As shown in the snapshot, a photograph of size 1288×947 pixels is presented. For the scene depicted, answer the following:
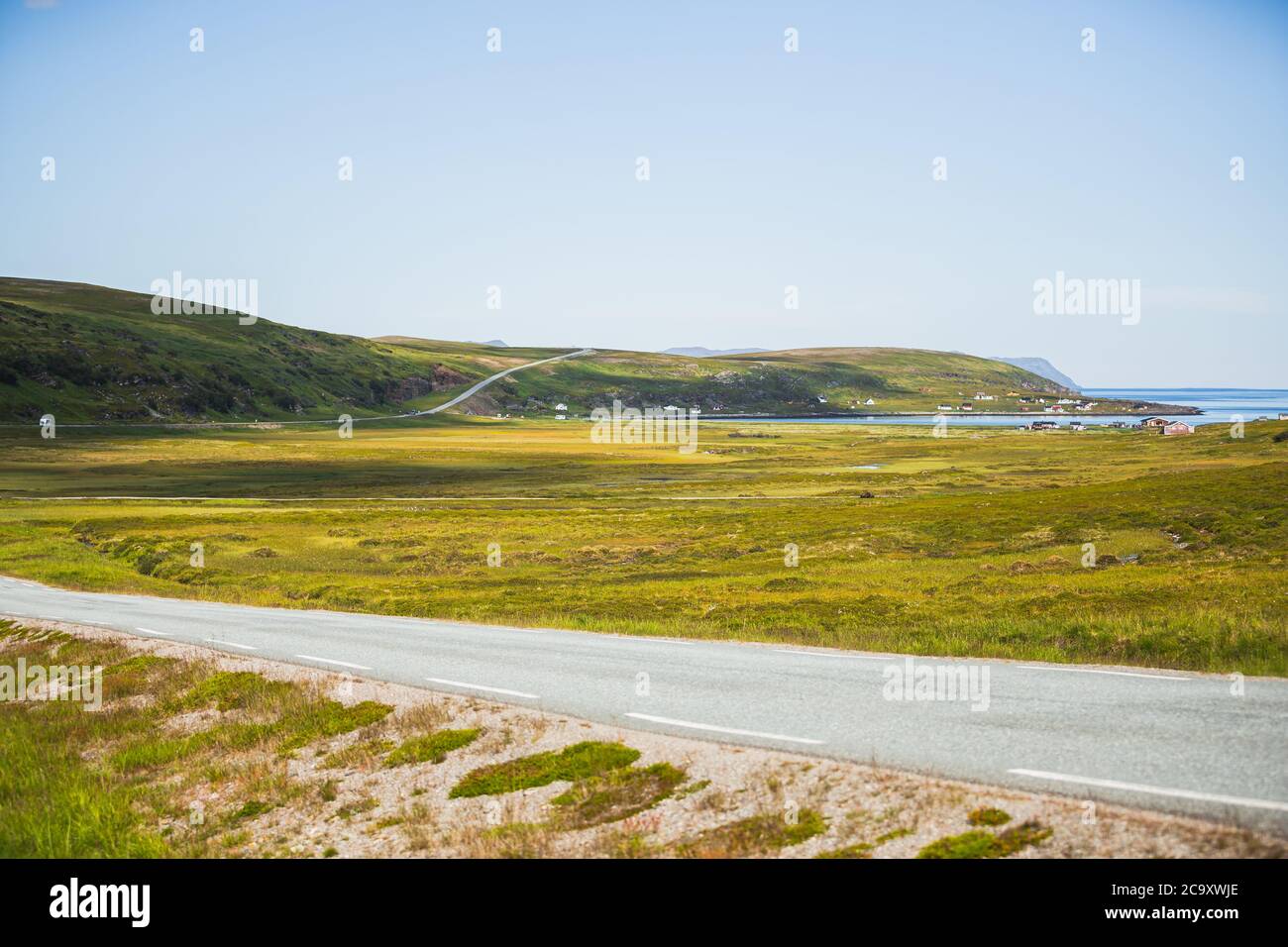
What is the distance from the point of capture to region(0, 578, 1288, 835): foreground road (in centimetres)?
1166

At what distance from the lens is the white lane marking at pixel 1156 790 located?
10.3m

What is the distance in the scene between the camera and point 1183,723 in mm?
13875

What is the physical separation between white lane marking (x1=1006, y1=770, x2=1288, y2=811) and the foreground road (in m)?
0.02

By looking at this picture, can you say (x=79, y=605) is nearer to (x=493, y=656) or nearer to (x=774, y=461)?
(x=493, y=656)

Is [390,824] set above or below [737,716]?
below

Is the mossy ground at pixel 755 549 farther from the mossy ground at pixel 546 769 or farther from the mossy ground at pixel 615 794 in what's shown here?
the mossy ground at pixel 615 794

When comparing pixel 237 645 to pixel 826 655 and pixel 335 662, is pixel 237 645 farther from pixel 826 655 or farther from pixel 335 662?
pixel 826 655

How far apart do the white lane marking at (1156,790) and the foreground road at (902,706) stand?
0.08 ft

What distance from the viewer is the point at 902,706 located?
16.5 meters

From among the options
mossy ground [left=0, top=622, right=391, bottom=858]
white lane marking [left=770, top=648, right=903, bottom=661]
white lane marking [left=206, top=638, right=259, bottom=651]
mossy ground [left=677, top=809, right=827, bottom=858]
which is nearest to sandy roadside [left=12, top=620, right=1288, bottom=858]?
mossy ground [left=677, top=809, right=827, bottom=858]

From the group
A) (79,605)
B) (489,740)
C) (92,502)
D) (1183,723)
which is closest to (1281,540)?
(1183,723)

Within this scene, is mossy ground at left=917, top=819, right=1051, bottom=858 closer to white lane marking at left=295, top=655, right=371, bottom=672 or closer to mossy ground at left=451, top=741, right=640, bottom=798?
mossy ground at left=451, top=741, right=640, bottom=798
